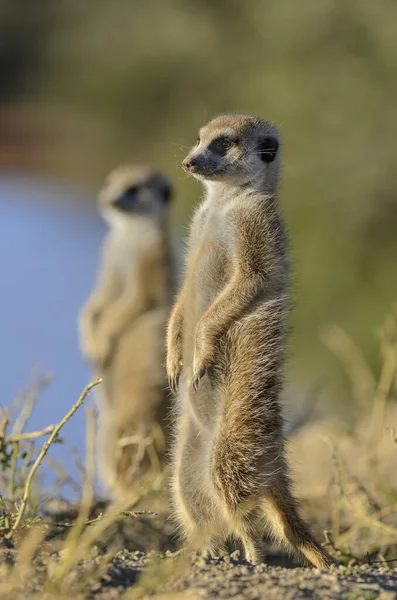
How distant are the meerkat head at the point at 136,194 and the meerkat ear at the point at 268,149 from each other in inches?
106

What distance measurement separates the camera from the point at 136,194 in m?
5.78

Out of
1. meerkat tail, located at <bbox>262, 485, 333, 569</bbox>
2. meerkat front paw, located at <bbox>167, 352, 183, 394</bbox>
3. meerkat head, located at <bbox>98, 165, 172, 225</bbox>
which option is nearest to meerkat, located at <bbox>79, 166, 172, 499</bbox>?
meerkat head, located at <bbox>98, 165, 172, 225</bbox>

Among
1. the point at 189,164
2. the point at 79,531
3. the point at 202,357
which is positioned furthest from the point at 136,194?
the point at 79,531

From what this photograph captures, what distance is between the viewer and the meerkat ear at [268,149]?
9.84 feet

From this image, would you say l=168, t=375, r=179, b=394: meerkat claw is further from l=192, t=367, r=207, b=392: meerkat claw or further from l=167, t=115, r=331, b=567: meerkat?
l=192, t=367, r=207, b=392: meerkat claw

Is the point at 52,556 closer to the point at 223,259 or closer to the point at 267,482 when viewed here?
the point at 267,482

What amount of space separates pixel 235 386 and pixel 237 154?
0.69 metres

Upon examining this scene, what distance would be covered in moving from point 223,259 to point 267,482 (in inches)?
24.3

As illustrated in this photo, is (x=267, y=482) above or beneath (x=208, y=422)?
beneath

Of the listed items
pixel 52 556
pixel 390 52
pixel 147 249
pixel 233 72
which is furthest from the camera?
pixel 233 72

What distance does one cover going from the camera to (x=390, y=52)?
31.6 feet

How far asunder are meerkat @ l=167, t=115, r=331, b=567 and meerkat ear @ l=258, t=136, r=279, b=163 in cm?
14

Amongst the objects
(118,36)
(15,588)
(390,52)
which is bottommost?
(15,588)

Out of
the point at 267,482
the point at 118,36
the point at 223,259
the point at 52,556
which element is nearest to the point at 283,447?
the point at 267,482
